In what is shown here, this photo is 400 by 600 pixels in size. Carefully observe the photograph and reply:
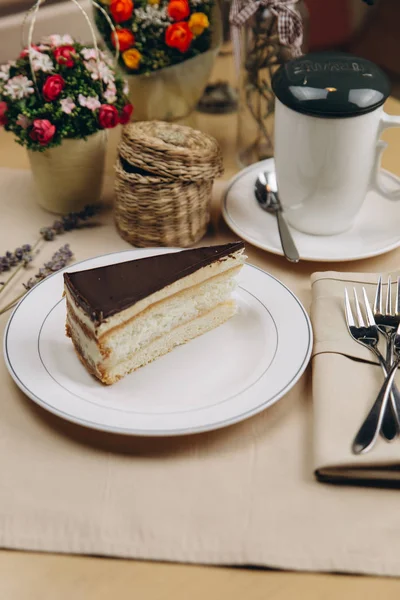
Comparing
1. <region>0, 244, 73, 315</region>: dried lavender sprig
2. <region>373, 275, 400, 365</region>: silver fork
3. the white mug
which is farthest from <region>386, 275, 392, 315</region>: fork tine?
<region>0, 244, 73, 315</region>: dried lavender sprig

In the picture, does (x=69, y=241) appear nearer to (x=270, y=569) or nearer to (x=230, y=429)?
(x=230, y=429)

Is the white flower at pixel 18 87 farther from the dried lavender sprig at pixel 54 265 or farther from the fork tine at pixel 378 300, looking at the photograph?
the fork tine at pixel 378 300

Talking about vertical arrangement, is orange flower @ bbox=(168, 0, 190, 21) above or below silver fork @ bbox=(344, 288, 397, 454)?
above

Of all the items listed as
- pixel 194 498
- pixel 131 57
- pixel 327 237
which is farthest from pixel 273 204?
pixel 194 498

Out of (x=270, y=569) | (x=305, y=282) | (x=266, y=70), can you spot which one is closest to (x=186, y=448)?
(x=270, y=569)

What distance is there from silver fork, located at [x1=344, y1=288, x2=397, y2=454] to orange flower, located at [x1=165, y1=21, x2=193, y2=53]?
702 millimetres

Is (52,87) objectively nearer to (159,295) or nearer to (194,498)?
(159,295)

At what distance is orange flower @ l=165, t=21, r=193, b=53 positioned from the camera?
1.35 m

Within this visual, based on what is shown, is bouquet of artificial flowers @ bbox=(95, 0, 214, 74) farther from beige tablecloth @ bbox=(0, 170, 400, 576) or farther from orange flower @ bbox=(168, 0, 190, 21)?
beige tablecloth @ bbox=(0, 170, 400, 576)

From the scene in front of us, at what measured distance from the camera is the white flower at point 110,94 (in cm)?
120

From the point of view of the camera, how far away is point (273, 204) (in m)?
1.23

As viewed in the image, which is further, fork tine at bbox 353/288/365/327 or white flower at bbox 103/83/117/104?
white flower at bbox 103/83/117/104

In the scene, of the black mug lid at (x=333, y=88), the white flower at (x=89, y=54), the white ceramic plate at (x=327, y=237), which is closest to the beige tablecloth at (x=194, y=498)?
the white ceramic plate at (x=327, y=237)

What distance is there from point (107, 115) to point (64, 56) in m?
0.13
